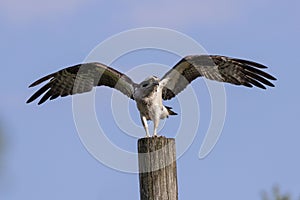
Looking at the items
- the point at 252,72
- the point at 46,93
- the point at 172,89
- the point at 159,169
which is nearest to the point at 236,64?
the point at 252,72

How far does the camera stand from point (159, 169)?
8.45m

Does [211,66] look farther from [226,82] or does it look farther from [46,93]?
[46,93]

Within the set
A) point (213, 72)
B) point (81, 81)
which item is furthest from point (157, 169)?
point (81, 81)

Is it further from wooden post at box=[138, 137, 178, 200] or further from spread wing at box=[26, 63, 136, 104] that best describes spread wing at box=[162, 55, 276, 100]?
wooden post at box=[138, 137, 178, 200]

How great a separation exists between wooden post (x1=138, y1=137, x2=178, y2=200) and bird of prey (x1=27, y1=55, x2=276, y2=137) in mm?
3094

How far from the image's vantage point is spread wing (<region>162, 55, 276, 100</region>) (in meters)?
12.8

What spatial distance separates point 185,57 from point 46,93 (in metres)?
3.12

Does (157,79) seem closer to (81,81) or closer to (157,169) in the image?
(81,81)

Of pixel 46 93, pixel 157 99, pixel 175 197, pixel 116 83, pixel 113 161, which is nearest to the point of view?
pixel 175 197

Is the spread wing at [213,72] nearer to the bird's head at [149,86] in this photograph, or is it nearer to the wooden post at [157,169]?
the bird's head at [149,86]

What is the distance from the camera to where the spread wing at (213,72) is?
1284 centimetres

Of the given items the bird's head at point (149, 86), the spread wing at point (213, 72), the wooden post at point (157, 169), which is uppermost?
the spread wing at point (213, 72)

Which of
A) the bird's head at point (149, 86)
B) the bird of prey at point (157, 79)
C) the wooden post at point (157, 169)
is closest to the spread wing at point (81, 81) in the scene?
the bird of prey at point (157, 79)

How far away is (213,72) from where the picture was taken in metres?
13.2
